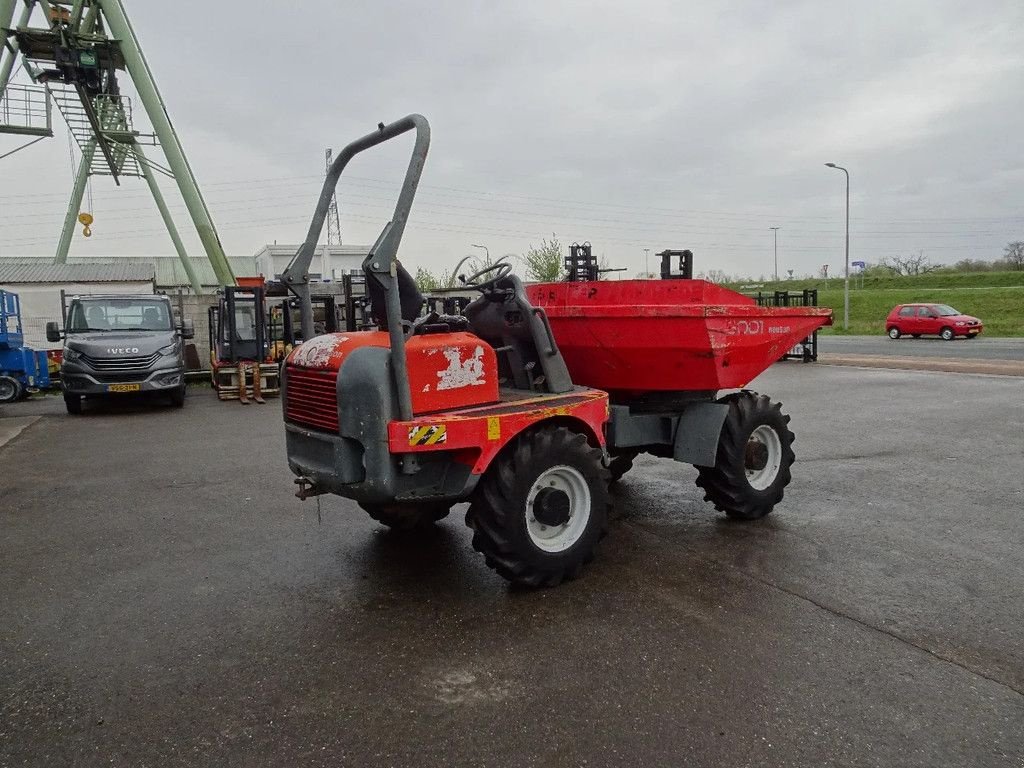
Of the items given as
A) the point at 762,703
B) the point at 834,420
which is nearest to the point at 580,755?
the point at 762,703

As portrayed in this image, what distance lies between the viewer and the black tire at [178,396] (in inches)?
562

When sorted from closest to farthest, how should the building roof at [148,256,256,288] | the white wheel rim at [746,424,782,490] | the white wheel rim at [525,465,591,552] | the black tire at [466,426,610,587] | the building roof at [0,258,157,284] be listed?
the black tire at [466,426,610,587]
the white wheel rim at [525,465,591,552]
the white wheel rim at [746,424,782,490]
the building roof at [0,258,157,284]
the building roof at [148,256,256,288]

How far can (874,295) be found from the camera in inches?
2247

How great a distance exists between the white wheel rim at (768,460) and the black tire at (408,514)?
247 cm

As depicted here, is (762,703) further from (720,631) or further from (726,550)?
(726,550)

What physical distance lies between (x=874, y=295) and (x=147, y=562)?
59.9 metres

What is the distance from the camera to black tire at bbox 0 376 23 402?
50.3ft

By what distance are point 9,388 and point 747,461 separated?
49.7ft

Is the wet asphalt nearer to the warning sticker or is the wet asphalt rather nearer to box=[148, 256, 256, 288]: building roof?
the warning sticker

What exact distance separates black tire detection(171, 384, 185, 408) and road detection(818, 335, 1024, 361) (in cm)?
1945

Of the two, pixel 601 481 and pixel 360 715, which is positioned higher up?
pixel 601 481

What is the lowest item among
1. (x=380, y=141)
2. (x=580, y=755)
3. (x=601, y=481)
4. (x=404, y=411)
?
(x=580, y=755)

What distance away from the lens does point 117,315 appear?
14227 millimetres

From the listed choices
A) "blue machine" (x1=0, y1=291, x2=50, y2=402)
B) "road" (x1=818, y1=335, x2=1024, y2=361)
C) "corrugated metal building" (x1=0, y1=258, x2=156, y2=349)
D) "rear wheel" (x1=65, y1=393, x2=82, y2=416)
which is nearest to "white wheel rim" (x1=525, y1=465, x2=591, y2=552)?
"rear wheel" (x1=65, y1=393, x2=82, y2=416)
